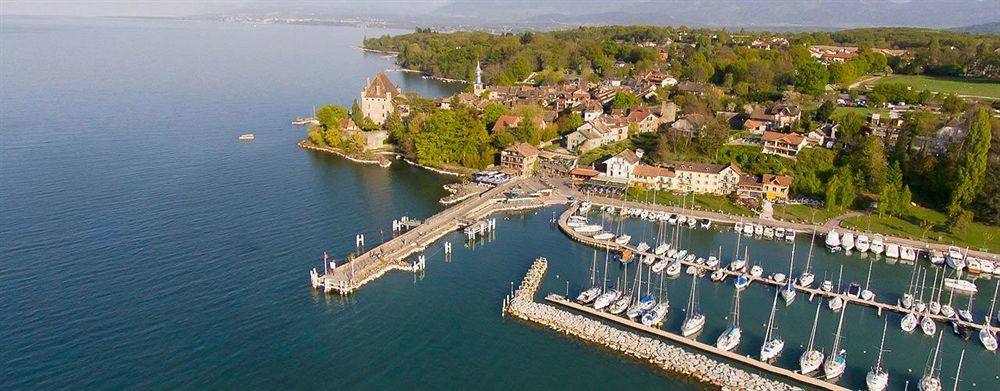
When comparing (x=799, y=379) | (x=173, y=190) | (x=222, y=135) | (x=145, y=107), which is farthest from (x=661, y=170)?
(x=145, y=107)

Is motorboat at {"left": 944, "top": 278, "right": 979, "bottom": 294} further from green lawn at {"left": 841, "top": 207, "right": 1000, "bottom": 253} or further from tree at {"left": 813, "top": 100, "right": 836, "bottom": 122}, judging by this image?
tree at {"left": 813, "top": 100, "right": 836, "bottom": 122}

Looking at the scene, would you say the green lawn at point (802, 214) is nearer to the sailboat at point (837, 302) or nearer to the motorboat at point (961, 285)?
the motorboat at point (961, 285)

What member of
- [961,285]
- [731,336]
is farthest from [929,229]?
[731,336]

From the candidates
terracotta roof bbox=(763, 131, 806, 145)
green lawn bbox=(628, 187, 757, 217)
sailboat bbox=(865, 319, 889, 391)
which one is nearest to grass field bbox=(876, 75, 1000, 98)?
terracotta roof bbox=(763, 131, 806, 145)

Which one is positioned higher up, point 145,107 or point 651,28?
point 651,28

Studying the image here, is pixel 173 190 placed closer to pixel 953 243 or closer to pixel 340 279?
pixel 340 279

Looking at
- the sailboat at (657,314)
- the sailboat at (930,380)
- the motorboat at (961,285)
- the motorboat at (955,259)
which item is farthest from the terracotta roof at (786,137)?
the sailboat at (930,380)

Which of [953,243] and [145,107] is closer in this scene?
[953,243]
